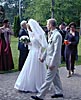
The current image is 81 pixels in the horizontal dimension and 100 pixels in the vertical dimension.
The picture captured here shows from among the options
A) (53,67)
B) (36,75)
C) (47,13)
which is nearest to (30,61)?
(36,75)

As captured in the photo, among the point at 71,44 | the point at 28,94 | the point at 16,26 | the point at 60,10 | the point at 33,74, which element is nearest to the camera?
the point at 28,94

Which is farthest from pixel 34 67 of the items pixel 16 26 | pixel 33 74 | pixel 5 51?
pixel 16 26

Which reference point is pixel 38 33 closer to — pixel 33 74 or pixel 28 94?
pixel 33 74

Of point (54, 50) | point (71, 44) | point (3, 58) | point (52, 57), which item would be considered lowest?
point (3, 58)

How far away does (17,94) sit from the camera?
28.9ft

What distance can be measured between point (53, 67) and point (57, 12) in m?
42.6

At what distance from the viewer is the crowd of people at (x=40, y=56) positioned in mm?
7879

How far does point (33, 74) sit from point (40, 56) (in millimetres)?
527

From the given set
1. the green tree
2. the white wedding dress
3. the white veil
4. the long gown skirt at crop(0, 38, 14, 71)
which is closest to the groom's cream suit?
the white veil

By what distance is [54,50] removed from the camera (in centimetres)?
783

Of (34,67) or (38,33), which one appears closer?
(38,33)

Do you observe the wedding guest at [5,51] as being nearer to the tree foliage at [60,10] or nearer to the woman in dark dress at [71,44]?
the woman in dark dress at [71,44]

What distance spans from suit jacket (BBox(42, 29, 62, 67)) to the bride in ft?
3.51

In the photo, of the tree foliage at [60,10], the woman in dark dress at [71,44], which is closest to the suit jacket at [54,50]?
the woman in dark dress at [71,44]
